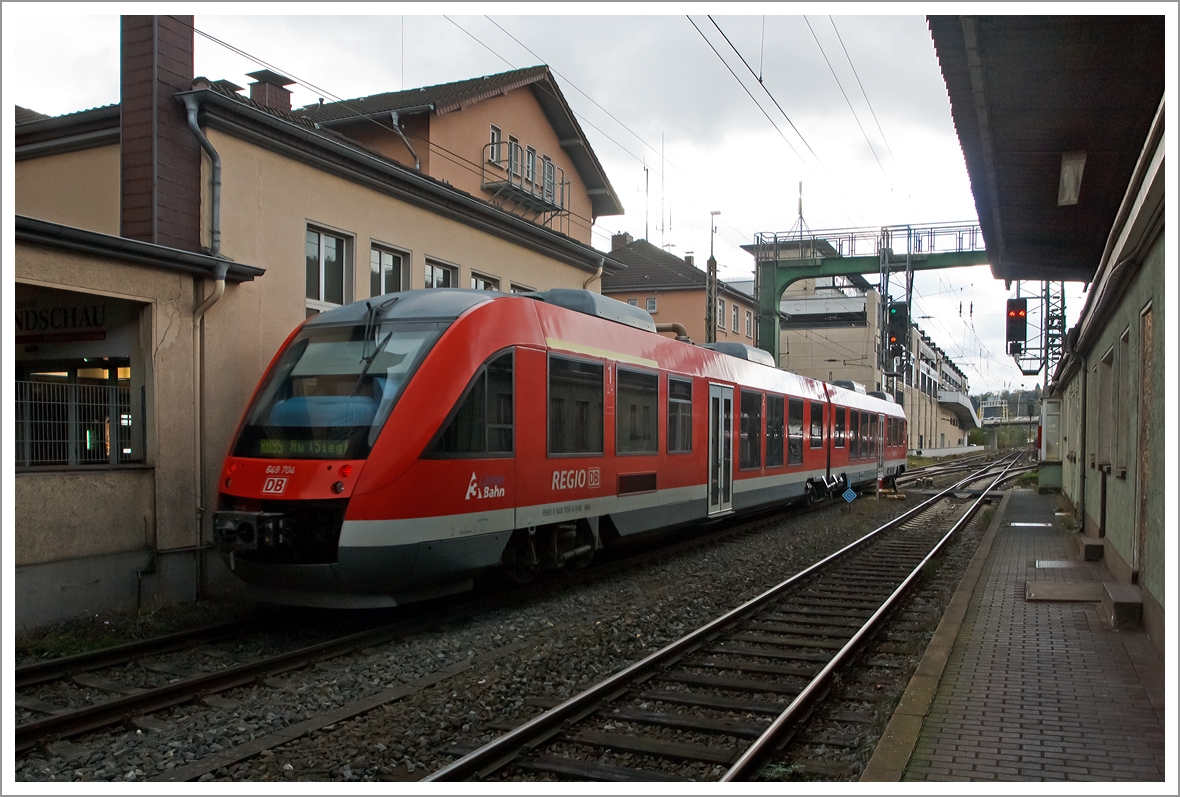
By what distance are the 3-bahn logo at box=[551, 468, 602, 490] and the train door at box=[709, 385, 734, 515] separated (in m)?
3.82

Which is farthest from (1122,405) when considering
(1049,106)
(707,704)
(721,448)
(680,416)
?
(707,704)

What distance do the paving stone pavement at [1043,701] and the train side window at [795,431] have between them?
862 cm

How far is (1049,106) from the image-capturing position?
8.22 m

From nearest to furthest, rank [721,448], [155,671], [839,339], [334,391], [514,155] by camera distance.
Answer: [155,671]
[334,391]
[721,448]
[514,155]
[839,339]

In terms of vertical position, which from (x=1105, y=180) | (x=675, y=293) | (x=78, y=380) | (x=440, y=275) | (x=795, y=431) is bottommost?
(x=795, y=431)

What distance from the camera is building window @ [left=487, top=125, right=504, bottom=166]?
1970cm

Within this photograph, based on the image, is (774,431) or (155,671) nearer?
A: (155,671)

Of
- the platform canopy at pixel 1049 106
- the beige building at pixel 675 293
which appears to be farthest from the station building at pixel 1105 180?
the beige building at pixel 675 293

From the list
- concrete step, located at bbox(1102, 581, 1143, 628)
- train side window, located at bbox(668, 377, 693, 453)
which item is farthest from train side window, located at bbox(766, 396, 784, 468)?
concrete step, located at bbox(1102, 581, 1143, 628)

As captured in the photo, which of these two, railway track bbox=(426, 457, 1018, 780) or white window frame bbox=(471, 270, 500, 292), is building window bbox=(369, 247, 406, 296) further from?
railway track bbox=(426, 457, 1018, 780)

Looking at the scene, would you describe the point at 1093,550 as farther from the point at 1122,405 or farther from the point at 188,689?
the point at 188,689

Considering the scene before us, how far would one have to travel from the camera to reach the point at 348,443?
7.84 m

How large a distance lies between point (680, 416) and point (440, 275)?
4.94 metres

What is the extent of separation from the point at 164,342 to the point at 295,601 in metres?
3.67
